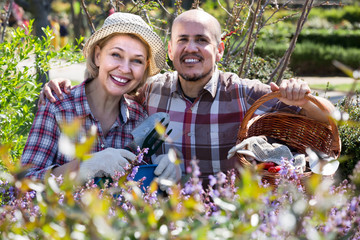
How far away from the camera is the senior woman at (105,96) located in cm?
245

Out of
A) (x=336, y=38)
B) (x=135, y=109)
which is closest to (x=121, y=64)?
(x=135, y=109)

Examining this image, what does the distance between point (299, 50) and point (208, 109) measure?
38.1 feet

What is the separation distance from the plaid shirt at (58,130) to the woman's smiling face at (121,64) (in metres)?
0.17

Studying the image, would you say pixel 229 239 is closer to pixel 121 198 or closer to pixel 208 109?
pixel 121 198

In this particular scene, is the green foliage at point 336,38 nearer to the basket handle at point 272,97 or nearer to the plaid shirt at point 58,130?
the basket handle at point 272,97

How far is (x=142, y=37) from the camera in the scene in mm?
2621

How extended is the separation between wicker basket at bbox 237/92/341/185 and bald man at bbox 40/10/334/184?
103 mm

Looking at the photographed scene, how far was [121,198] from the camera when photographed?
1659mm

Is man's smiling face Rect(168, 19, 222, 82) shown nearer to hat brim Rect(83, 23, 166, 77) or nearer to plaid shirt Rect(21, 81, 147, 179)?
hat brim Rect(83, 23, 166, 77)

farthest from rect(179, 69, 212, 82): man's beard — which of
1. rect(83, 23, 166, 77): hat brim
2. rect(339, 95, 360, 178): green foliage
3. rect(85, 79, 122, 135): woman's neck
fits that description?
rect(339, 95, 360, 178): green foliage

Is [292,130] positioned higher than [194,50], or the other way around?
[194,50]

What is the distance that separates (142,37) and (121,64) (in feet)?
0.71

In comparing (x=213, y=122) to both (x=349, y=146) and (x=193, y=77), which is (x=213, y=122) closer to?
(x=193, y=77)

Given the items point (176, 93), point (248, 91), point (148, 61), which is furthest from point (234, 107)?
point (148, 61)
